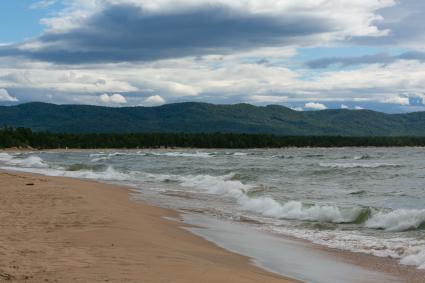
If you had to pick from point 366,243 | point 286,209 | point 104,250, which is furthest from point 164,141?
point 104,250

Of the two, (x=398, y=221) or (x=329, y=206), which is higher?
(x=329, y=206)

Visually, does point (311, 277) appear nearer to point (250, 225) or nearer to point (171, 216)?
point (250, 225)

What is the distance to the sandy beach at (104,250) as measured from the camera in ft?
24.3

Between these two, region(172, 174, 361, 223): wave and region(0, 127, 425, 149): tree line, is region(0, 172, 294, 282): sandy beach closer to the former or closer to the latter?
region(172, 174, 361, 223): wave

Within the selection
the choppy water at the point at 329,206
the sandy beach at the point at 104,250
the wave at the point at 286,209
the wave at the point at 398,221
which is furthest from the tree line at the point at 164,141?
Result: the wave at the point at 398,221

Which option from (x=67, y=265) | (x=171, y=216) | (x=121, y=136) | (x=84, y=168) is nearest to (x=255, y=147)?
(x=121, y=136)

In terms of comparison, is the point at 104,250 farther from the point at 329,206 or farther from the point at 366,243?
the point at 329,206

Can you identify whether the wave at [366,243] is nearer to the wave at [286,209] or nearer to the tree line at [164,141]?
the wave at [286,209]

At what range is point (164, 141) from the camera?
134 m

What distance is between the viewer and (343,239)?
Answer: 13.6 meters

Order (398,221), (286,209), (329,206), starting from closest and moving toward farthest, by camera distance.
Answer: (398,221) → (329,206) → (286,209)

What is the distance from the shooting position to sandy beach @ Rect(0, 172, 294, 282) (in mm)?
7414

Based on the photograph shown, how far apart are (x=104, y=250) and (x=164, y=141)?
4903 inches

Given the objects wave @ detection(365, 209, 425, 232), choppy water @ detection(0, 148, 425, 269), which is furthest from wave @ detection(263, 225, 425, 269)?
wave @ detection(365, 209, 425, 232)
